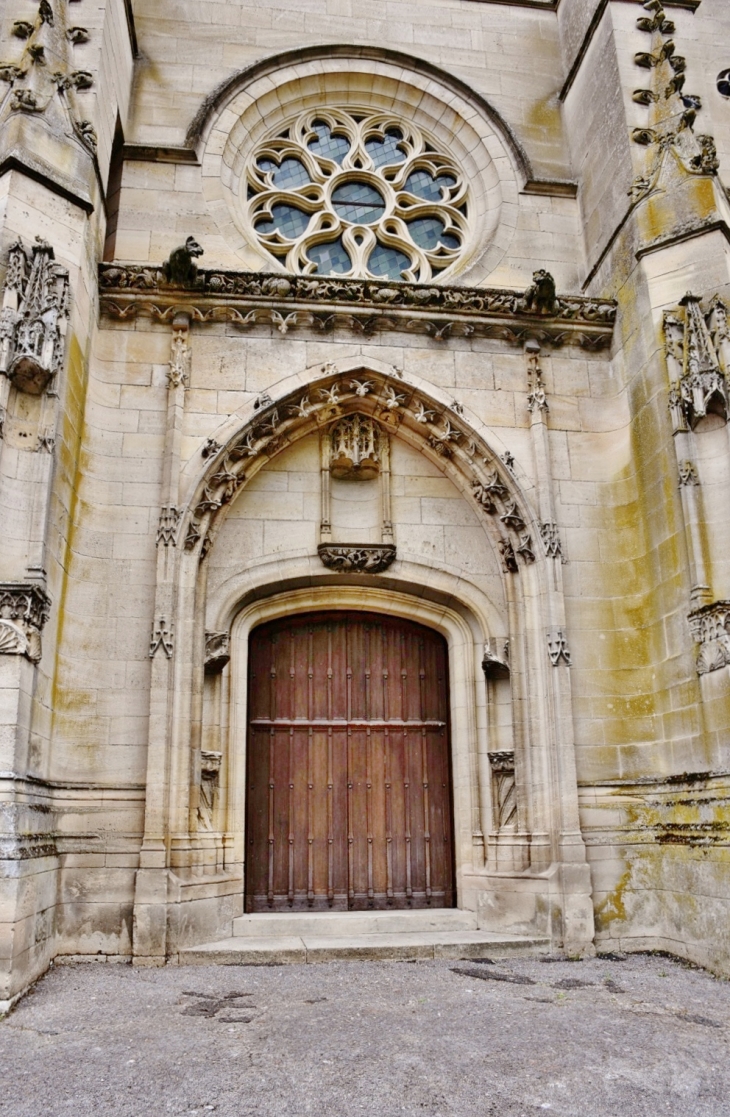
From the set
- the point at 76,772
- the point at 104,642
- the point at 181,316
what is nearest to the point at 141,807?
the point at 76,772

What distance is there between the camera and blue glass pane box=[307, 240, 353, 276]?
9.54 m

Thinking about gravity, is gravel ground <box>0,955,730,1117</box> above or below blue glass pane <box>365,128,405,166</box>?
below

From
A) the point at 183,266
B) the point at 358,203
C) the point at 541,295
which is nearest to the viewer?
the point at 183,266

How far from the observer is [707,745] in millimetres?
6797

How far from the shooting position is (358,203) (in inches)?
389

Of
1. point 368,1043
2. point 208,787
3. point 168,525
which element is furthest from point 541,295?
point 368,1043

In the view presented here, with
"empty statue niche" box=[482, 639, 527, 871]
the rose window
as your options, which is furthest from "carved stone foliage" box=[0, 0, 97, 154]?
"empty statue niche" box=[482, 639, 527, 871]

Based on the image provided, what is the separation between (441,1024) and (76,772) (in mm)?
3418

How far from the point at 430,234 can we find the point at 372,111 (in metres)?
1.64

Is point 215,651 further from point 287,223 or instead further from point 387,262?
point 287,223

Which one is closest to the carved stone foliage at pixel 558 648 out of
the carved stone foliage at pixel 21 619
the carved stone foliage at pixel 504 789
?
the carved stone foliage at pixel 504 789

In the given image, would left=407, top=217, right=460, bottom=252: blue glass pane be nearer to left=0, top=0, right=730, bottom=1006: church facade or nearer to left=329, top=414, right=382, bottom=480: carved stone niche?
left=0, top=0, right=730, bottom=1006: church facade

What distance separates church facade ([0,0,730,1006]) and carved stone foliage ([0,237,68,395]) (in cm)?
3

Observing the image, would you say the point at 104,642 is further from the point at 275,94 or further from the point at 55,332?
the point at 275,94
